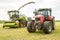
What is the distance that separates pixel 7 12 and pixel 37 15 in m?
9.51

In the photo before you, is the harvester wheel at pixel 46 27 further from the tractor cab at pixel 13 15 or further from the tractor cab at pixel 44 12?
the tractor cab at pixel 13 15

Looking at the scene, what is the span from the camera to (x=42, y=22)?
16.9 metres

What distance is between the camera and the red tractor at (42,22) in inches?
648

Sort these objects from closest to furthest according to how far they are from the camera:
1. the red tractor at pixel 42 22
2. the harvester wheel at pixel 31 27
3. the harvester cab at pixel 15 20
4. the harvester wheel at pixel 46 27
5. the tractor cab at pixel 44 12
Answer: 1. the harvester wheel at pixel 46 27
2. the red tractor at pixel 42 22
3. the harvester wheel at pixel 31 27
4. the tractor cab at pixel 44 12
5. the harvester cab at pixel 15 20

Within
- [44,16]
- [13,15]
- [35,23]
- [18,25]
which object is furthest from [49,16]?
[13,15]

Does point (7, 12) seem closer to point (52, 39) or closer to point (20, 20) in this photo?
point (20, 20)

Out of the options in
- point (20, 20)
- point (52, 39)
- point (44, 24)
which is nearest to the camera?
point (52, 39)

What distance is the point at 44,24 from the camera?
53.5ft

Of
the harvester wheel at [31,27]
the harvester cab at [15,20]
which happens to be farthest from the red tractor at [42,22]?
the harvester cab at [15,20]

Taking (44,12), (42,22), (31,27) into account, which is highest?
(44,12)

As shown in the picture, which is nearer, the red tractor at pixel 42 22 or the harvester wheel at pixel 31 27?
→ the red tractor at pixel 42 22

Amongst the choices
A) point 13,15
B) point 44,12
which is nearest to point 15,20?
point 13,15

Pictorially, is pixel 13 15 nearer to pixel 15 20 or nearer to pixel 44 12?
pixel 15 20

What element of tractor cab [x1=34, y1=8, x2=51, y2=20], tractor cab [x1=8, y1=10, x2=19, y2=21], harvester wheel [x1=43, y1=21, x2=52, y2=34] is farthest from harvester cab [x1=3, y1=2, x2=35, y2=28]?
harvester wheel [x1=43, y1=21, x2=52, y2=34]
